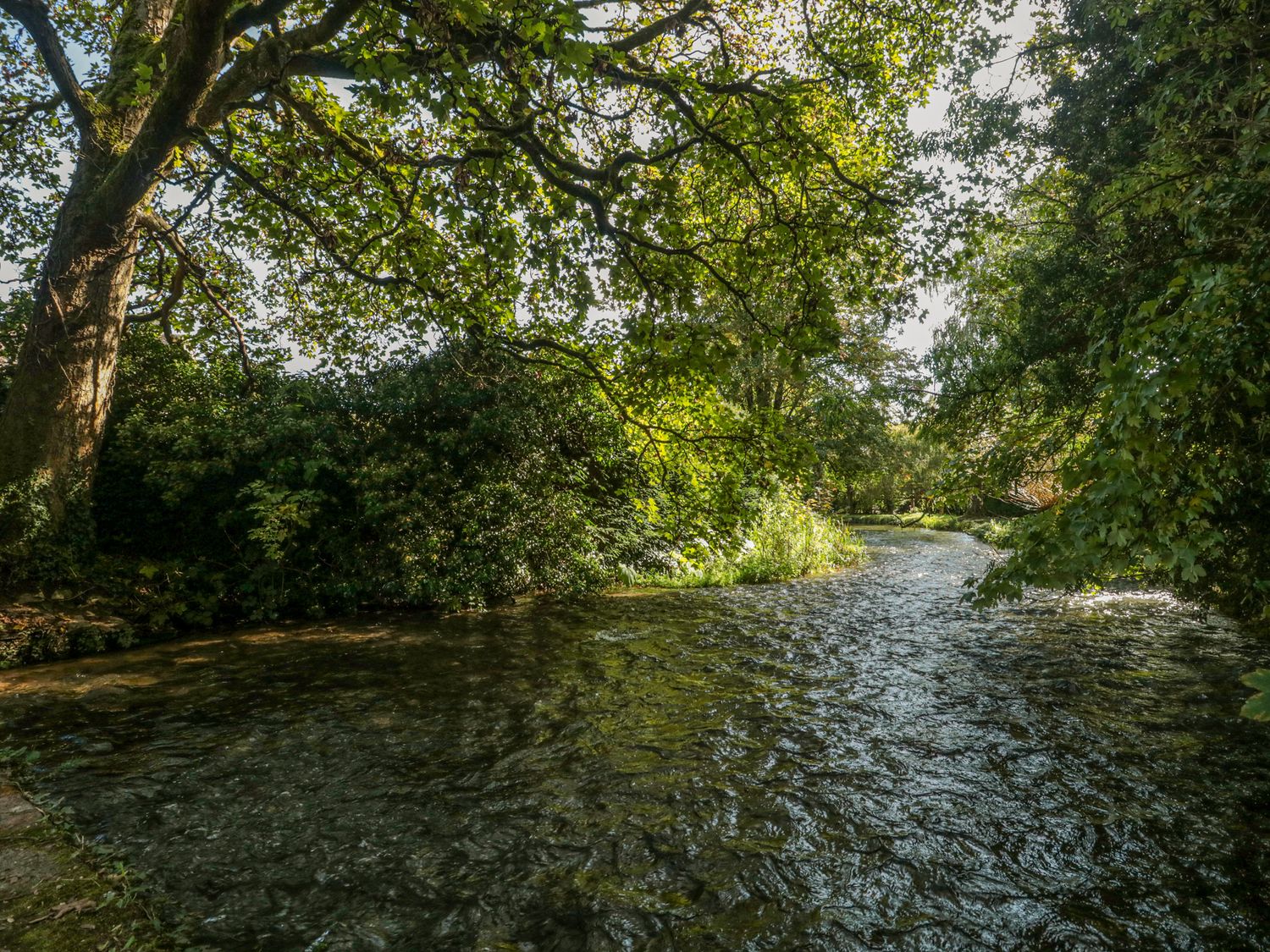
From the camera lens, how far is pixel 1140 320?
11.8 feet

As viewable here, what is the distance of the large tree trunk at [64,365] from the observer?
727 centimetres

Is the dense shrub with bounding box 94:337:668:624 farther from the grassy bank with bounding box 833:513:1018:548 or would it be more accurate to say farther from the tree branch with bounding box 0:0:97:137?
the grassy bank with bounding box 833:513:1018:548

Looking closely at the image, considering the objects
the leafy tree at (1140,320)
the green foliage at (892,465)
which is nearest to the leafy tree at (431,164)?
the leafy tree at (1140,320)

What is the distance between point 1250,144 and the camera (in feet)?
13.0

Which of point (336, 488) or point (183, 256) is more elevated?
point (183, 256)

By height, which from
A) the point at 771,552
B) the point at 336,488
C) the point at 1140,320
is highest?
the point at 1140,320

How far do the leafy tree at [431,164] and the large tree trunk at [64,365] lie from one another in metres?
0.03

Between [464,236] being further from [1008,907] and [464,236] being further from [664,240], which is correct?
[1008,907]

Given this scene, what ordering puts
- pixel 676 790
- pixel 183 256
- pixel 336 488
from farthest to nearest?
pixel 336 488 < pixel 183 256 < pixel 676 790

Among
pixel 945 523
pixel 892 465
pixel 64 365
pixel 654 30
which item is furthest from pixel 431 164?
pixel 945 523

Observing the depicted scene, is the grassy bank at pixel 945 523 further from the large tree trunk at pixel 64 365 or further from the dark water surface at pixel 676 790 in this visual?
the large tree trunk at pixel 64 365

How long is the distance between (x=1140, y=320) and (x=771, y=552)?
10.0 m

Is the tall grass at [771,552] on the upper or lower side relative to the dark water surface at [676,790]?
upper

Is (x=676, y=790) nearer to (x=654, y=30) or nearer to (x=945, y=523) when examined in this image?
(x=654, y=30)
